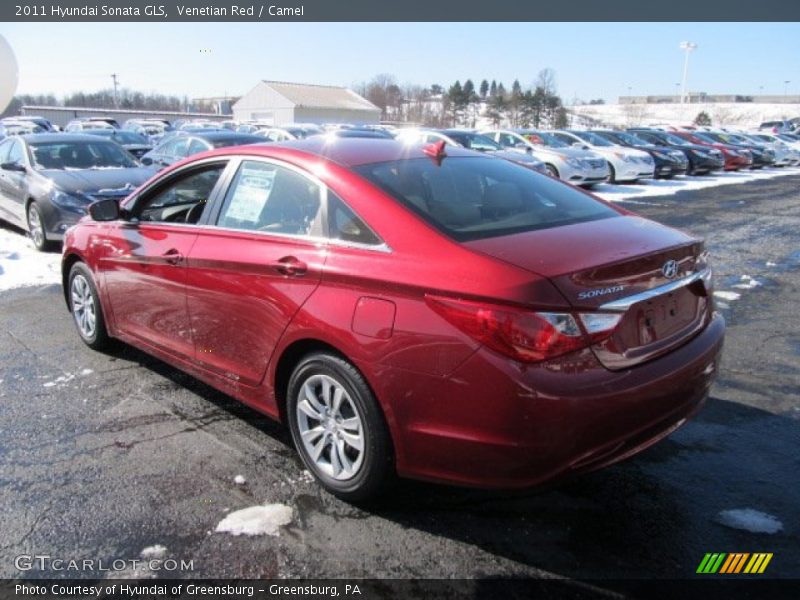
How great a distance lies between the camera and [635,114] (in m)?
105

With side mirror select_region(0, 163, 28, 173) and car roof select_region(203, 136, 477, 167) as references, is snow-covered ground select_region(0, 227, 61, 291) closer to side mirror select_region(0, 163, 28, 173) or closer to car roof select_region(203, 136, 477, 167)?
side mirror select_region(0, 163, 28, 173)

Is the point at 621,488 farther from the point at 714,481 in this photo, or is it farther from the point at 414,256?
the point at 414,256

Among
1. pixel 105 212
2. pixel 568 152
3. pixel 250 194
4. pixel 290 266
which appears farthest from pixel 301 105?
pixel 290 266

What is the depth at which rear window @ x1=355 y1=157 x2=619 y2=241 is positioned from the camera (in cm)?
292

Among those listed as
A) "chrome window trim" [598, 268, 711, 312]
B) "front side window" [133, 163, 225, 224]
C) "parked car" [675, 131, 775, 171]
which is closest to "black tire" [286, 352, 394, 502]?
"chrome window trim" [598, 268, 711, 312]

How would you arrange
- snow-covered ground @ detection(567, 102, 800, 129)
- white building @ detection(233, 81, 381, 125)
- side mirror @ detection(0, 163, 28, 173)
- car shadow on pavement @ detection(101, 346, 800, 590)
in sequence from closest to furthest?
car shadow on pavement @ detection(101, 346, 800, 590) < side mirror @ detection(0, 163, 28, 173) < white building @ detection(233, 81, 381, 125) < snow-covered ground @ detection(567, 102, 800, 129)

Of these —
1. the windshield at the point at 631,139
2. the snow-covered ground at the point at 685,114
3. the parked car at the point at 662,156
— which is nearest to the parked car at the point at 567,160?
the parked car at the point at 662,156

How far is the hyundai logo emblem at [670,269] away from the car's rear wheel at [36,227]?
8.19 m

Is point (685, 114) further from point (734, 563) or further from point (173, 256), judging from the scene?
point (734, 563)

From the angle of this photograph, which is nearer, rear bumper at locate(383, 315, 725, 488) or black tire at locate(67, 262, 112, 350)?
rear bumper at locate(383, 315, 725, 488)

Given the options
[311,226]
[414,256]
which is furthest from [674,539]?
[311,226]

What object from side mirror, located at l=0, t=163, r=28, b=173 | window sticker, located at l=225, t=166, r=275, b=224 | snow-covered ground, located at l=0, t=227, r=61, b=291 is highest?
window sticker, located at l=225, t=166, r=275, b=224

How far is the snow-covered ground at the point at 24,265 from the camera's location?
7180 millimetres

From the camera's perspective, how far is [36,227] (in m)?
8.78
